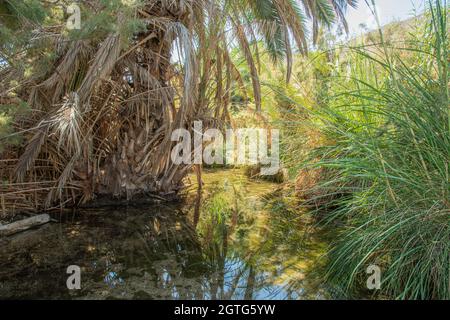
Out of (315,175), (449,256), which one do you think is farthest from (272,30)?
(449,256)

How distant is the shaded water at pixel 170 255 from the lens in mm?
2430

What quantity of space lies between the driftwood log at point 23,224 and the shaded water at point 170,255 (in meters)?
0.16

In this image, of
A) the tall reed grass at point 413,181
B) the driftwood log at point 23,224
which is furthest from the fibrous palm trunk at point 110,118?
the tall reed grass at point 413,181

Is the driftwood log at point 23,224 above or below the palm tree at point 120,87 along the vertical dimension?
below

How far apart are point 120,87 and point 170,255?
2514 mm

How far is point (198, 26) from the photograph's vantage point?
14.7ft

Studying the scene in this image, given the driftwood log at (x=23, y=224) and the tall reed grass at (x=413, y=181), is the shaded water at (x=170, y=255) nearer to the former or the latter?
the driftwood log at (x=23, y=224)

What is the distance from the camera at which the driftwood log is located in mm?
3606

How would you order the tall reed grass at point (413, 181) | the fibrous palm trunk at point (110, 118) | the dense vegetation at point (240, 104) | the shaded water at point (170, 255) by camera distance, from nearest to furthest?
the tall reed grass at point (413, 181) < the dense vegetation at point (240, 104) < the shaded water at point (170, 255) < the fibrous palm trunk at point (110, 118)

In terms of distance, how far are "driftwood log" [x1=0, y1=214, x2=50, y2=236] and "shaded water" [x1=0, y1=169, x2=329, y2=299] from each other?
0.16 meters

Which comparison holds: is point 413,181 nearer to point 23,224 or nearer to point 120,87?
point 120,87

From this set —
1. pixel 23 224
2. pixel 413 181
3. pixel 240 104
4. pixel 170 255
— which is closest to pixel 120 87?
pixel 23 224

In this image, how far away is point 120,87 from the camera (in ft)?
14.9
